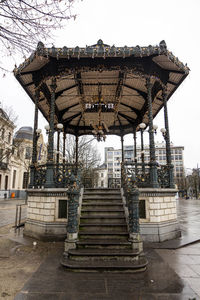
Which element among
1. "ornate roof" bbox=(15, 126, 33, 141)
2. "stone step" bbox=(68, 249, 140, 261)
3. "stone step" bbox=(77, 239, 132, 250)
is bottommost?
"stone step" bbox=(68, 249, 140, 261)

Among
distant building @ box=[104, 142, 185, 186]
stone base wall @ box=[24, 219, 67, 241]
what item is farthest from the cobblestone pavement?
distant building @ box=[104, 142, 185, 186]

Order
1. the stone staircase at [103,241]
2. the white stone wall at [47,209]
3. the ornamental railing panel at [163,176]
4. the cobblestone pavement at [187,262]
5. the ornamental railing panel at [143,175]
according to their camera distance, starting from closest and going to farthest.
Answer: the cobblestone pavement at [187,262]
the stone staircase at [103,241]
the white stone wall at [47,209]
the ornamental railing panel at [143,175]
the ornamental railing panel at [163,176]

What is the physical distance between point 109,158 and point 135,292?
350ft

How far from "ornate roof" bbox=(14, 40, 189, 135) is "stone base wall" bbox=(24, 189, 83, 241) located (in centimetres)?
529

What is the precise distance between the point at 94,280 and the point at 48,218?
4.10 metres

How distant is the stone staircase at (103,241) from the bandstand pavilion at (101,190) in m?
0.02

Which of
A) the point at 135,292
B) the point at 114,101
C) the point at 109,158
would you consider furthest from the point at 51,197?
the point at 109,158

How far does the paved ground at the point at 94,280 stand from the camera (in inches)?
147

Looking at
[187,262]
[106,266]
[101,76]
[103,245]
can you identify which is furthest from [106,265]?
[101,76]

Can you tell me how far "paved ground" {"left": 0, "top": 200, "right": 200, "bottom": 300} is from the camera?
3736 mm

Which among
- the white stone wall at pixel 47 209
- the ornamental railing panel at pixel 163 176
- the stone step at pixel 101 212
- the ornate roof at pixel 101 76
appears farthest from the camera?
the ornamental railing panel at pixel 163 176

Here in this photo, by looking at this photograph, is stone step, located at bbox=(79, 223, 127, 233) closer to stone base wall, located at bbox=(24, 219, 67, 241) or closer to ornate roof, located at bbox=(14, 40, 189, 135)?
stone base wall, located at bbox=(24, 219, 67, 241)

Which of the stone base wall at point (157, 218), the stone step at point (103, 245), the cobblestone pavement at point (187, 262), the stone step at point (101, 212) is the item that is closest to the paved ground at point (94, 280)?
the cobblestone pavement at point (187, 262)

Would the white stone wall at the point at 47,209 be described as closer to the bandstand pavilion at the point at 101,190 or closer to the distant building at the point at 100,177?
the bandstand pavilion at the point at 101,190
